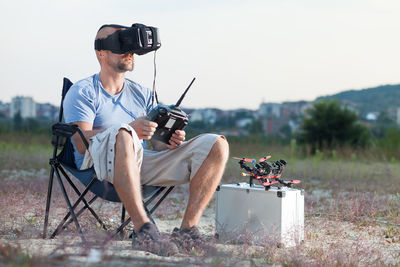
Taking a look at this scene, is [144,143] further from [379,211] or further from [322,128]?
[322,128]

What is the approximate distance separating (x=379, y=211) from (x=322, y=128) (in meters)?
12.7

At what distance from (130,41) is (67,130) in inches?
24.9

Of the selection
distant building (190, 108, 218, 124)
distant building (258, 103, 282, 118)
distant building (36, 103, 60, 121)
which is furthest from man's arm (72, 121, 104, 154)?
distant building (258, 103, 282, 118)

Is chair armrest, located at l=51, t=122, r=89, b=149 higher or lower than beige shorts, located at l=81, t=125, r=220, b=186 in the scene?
higher

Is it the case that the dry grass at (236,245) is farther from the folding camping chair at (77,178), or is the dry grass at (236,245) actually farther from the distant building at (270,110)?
the distant building at (270,110)

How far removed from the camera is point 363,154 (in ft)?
36.3

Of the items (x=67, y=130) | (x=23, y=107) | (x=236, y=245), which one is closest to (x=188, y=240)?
(x=236, y=245)

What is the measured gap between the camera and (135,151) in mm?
2502

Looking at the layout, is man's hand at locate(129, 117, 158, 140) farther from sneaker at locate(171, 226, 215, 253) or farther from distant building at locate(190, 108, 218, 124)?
sneaker at locate(171, 226, 215, 253)

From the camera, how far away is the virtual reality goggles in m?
2.89

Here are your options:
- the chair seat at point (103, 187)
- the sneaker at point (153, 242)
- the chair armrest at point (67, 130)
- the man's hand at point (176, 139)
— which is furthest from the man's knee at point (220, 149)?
the chair armrest at point (67, 130)

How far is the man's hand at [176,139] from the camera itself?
2779mm

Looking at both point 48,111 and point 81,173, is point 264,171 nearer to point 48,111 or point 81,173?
point 81,173

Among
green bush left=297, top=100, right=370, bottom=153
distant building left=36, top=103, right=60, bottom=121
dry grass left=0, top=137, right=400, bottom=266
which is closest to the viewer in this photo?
dry grass left=0, top=137, right=400, bottom=266
